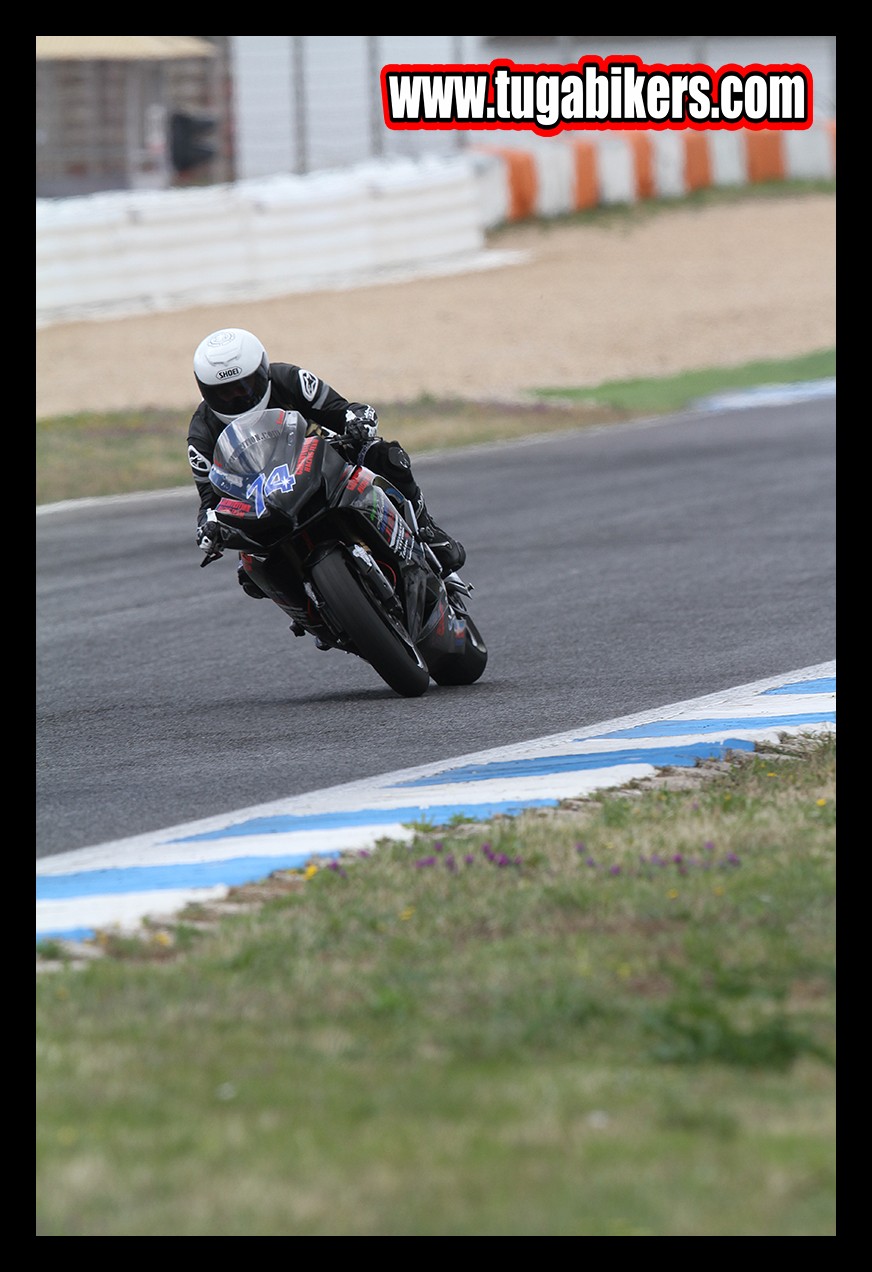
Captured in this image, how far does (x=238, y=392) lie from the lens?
24.1 ft

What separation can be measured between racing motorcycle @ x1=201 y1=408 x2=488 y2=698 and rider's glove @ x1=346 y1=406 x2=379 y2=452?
0.06 metres

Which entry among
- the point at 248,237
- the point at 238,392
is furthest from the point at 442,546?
the point at 248,237

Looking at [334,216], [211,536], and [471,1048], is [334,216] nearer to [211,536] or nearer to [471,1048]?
[211,536]

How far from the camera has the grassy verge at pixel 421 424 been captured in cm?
1656

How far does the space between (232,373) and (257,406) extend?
0.62 feet

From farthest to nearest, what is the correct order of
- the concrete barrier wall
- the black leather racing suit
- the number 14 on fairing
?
the concrete barrier wall → the black leather racing suit → the number 14 on fairing

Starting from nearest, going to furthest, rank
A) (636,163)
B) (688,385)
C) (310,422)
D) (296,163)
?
(310,422), (688,385), (296,163), (636,163)

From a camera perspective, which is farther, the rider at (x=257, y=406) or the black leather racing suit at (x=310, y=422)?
the black leather racing suit at (x=310, y=422)

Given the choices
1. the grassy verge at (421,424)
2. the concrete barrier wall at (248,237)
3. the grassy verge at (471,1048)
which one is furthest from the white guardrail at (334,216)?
the grassy verge at (471,1048)

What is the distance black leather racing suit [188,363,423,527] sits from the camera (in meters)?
7.48

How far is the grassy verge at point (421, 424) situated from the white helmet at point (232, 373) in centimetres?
863

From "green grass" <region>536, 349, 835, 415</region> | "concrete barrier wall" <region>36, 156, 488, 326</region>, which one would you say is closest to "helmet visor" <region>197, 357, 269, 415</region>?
"green grass" <region>536, 349, 835, 415</region>

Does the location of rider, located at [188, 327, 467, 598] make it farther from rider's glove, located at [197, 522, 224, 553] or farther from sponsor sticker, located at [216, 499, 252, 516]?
sponsor sticker, located at [216, 499, 252, 516]

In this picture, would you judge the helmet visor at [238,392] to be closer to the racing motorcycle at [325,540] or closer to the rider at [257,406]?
the rider at [257,406]
